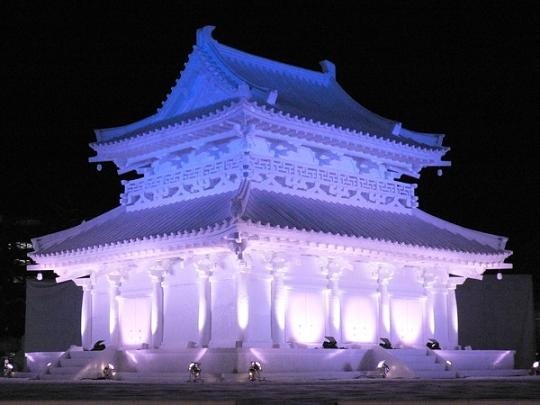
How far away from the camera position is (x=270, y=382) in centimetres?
2252

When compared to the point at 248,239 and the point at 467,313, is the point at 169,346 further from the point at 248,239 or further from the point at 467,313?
the point at 467,313

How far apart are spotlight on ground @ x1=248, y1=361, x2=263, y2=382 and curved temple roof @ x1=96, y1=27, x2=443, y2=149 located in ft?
25.4

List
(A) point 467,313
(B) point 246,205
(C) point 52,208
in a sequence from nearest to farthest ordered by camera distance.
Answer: (B) point 246,205 < (A) point 467,313 < (C) point 52,208

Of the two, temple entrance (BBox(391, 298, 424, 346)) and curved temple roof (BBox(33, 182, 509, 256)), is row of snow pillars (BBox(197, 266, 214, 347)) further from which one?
temple entrance (BBox(391, 298, 424, 346))

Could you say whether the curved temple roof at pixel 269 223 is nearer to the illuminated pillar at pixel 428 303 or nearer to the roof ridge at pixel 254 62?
the illuminated pillar at pixel 428 303

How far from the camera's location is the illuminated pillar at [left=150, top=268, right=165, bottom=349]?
2728cm

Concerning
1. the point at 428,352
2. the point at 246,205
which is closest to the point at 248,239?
the point at 246,205

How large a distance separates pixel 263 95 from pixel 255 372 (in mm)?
8785

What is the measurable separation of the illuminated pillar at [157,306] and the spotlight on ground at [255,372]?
528 cm

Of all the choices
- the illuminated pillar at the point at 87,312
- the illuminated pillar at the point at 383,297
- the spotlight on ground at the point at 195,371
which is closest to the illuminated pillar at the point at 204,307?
the spotlight on ground at the point at 195,371


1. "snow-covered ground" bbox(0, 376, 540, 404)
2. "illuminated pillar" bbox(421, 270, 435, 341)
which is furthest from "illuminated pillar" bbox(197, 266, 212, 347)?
"illuminated pillar" bbox(421, 270, 435, 341)

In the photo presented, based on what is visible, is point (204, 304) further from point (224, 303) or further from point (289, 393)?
→ point (289, 393)

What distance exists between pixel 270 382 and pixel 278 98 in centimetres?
1000

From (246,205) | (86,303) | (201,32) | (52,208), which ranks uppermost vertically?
(201,32)
